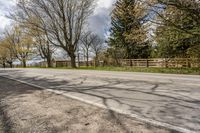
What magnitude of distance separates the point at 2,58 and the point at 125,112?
253 ft

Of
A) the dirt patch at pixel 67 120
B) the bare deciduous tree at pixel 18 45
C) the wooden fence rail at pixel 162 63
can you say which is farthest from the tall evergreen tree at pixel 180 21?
the bare deciduous tree at pixel 18 45

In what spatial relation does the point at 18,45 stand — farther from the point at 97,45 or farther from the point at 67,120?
the point at 67,120

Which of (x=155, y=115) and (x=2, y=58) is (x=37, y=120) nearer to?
(x=155, y=115)

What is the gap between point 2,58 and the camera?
75625 millimetres

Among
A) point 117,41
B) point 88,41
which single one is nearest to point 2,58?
point 88,41

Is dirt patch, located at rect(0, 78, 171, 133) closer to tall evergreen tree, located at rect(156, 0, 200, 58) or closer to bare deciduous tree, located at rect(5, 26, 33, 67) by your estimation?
tall evergreen tree, located at rect(156, 0, 200, 58)

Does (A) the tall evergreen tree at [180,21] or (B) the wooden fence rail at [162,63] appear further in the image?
(B) the wooden fence rail at [162,63]

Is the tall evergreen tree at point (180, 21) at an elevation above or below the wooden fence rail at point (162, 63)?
above

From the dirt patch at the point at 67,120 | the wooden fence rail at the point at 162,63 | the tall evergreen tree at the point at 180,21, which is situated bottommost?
the dirt patch at the point at 67,120

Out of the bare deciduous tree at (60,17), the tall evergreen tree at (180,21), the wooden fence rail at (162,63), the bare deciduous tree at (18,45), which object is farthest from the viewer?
the bare deciduous tree at (18,45)

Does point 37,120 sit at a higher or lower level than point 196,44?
lower

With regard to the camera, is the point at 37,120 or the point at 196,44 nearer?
the point at 37,120

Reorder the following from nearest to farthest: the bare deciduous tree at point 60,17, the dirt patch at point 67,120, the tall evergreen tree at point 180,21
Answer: the dirt patch at point 67,120, the tall evergreen tree at point 180,21, the bare deciduous tree at point 60,17

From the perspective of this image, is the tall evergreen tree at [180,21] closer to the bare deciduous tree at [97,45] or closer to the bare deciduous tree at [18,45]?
the bare deciduous tree at [18,45]
